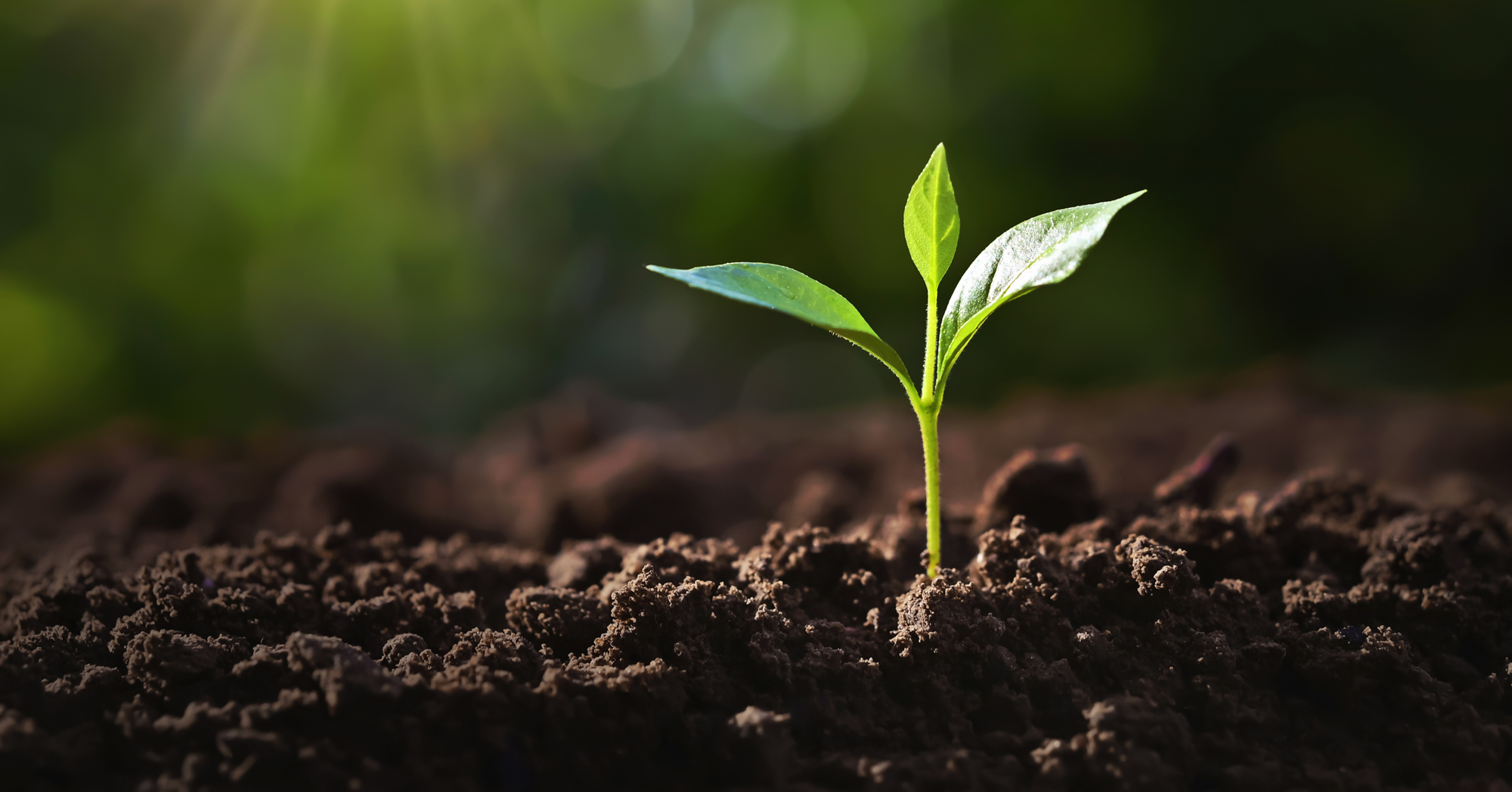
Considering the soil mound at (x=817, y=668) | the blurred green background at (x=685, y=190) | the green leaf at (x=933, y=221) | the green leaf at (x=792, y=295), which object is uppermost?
the blurred green background at (x=685, y=190)

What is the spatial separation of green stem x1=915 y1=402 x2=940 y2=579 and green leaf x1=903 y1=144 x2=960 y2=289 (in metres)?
0.13

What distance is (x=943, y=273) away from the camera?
890mm

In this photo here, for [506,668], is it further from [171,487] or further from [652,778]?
[171,487]

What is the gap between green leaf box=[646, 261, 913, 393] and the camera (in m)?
0.75

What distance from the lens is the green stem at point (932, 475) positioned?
0.89 metres

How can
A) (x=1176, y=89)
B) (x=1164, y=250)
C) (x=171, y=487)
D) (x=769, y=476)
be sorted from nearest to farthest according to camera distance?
(x=171, y=487), (x=769, y=476), (x=1176, y=89), (x=1164, y=250)

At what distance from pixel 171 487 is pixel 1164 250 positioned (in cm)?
311

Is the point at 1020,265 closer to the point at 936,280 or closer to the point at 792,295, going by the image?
the point at 936,280

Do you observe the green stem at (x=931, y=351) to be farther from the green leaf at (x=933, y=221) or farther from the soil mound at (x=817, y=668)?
the soil mound at (x=817, y=668)

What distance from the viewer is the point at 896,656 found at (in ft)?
2.69

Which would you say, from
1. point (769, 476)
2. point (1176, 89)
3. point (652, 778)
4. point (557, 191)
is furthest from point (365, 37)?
point (652, 778)

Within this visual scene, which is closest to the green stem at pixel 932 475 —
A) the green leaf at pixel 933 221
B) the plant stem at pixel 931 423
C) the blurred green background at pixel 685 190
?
the plant stem at pixel 931 423

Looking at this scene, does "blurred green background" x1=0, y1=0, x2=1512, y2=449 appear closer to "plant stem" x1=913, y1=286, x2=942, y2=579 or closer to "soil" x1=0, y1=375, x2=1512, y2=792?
"soil" x1=0, y1=375, x2=1512, y2=792

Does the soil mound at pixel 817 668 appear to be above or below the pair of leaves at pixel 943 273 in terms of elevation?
below
